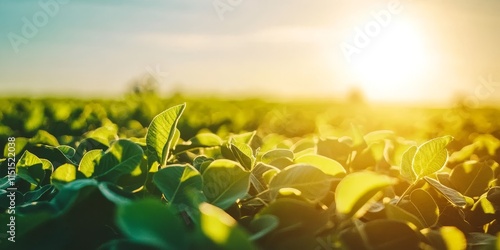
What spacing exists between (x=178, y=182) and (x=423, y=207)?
0.70 m

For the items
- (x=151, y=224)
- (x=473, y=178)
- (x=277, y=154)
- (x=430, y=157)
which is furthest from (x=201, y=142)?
(x=151, y=224)

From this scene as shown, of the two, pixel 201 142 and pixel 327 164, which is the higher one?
pixel 201 142

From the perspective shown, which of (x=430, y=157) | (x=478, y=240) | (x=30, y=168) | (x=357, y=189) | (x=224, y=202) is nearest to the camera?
(x=357, y=189)

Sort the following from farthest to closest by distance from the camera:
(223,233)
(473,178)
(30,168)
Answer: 1. (473,178)
2. (30,168)
3. (223,233)

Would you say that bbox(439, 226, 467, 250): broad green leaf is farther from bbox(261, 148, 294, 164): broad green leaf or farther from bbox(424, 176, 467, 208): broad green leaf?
bbox(261, 148, 294, 164): broad green leaf

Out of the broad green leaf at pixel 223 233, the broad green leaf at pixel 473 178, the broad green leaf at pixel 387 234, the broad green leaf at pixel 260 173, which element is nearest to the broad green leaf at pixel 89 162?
the broad green leaf at pixel 260 173

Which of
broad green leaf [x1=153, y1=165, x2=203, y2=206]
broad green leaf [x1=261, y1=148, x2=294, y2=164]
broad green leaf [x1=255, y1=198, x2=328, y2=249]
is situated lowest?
broad green leaf [x1=255, y1=198, x2=328, y2=249]

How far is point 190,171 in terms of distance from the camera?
3.59 ft

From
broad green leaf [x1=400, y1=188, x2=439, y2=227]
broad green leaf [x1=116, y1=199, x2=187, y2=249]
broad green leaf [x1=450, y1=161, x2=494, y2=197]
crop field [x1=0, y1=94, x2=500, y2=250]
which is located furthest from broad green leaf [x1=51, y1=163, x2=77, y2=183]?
Answer: broad green leaf [x1=450, y1=161, x2=494, y2=197]

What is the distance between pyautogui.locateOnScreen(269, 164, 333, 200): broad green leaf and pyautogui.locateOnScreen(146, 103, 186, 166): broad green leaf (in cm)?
31

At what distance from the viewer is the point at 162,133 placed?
51.7 inches

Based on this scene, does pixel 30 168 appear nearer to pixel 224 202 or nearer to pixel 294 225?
pixel 224 202

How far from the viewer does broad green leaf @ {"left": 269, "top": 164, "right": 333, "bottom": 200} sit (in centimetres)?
121

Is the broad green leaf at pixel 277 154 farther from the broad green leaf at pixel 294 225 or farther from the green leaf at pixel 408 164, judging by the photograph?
the broad green leaf at pixel 294 225
